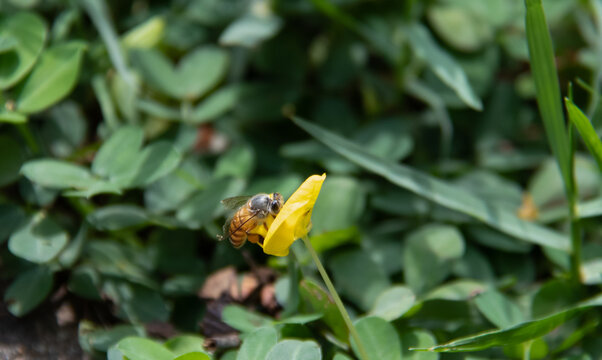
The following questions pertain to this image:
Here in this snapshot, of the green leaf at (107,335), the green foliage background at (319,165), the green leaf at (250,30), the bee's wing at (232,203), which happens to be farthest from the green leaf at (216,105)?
the green leaf at (107,335)

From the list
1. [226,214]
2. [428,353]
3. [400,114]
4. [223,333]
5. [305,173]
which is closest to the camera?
[428,353]

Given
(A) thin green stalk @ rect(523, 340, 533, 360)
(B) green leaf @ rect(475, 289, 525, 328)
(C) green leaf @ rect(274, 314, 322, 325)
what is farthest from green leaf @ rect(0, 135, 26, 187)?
(A) thin green stalk @ rect(523, 340, 533, 360)

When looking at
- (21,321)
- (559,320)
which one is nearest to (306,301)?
(559,320)

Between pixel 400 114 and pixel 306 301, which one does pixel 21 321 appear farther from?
pixel 400 114

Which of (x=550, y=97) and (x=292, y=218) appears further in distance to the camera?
(x=550, y=97)

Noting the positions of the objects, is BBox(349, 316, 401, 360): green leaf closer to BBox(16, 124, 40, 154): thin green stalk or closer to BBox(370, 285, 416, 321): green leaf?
BBox(370, 285, 416, 321): green leaf

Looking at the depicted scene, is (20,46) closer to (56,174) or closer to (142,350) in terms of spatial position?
(56,174)

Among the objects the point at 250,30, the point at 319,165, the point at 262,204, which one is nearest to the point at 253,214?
the point at 262,204
